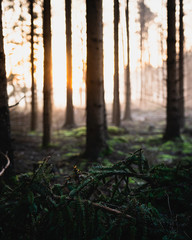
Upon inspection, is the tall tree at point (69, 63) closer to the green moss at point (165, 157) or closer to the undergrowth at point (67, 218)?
the green moss at point (165, 157)

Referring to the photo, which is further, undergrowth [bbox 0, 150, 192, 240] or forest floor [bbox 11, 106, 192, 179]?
forest floor [bbox 11, 106, 192, 179]

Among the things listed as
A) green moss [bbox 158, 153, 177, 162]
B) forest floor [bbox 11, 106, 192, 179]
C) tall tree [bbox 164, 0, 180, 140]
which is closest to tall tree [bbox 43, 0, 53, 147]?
forest floor [bbox 11, 106, 192, 179]

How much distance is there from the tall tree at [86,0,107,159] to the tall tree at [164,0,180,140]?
4.04m

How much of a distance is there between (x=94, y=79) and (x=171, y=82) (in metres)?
4.48

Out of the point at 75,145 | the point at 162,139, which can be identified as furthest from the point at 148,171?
the point at 162,139

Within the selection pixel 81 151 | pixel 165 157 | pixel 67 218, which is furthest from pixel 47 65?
pixel 67 218

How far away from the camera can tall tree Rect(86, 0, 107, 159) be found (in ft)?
18.5

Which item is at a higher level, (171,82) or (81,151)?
(171,82)

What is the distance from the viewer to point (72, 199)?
47.3 inches

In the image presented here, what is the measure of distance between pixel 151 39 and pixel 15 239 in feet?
118

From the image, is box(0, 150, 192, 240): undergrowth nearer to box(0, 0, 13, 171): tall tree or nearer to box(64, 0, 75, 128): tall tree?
box(0, 0, 13, 171): tall tree

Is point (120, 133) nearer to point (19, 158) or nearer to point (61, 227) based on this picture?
point (19, 158)

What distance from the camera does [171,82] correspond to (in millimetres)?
8469

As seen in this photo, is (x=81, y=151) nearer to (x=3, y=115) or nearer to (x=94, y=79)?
(x=94, y=79)
